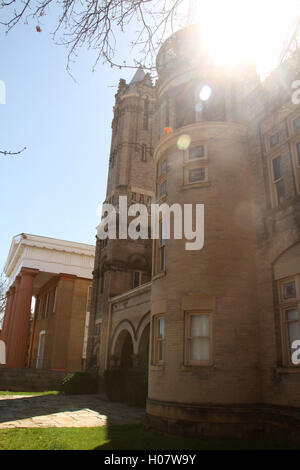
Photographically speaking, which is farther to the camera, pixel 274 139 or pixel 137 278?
pixel 137 278

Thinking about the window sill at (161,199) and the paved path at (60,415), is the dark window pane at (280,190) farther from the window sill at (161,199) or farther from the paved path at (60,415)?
the paved path at (60,415)

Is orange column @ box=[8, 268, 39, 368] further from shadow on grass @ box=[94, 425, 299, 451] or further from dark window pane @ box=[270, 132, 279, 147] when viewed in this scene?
dark window pane @ box=[270, 132, 279, 147]

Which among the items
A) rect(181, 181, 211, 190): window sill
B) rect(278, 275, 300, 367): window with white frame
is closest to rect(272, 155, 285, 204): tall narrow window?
rect(181, 181, 211, 190): window sill

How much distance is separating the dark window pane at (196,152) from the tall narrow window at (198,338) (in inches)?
222

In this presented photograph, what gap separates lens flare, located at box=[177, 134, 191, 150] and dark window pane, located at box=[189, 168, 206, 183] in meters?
1.02

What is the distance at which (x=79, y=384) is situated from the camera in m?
24.7

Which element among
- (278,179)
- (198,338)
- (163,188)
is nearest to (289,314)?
(198,338)

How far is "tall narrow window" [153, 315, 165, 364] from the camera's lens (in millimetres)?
13375

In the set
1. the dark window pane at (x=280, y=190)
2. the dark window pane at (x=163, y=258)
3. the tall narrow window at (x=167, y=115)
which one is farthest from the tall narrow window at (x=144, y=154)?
the dark window pane at (x=280, y=190)

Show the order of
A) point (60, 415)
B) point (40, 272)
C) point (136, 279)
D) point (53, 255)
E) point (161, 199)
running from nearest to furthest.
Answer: point (60, 415), point (161, 199), point (136, 279), point (40, 272), point (53, 255)

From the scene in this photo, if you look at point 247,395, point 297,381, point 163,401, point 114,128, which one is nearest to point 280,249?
point 297,381

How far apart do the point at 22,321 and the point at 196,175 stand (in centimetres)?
2784

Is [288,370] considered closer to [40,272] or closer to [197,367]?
[197,367]
